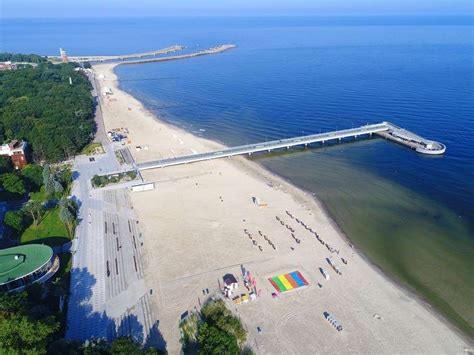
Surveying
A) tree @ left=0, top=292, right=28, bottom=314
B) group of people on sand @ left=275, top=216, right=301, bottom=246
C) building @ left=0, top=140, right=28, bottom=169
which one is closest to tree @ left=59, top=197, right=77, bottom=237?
tree @ left=0, top=292, right=28, bottom=314

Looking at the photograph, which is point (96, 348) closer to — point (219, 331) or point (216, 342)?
point (216, 342)

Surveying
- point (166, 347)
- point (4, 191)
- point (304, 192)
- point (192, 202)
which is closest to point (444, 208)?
point (304, 192)

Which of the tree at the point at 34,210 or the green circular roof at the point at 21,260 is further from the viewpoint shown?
the tree at the point at 34,210

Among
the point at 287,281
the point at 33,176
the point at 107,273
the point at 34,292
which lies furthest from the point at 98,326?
the point at 33,176

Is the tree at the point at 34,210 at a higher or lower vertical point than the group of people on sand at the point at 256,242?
higher

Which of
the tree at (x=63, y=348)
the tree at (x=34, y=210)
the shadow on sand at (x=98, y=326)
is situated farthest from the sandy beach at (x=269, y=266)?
the tree at (x=34, y=210)

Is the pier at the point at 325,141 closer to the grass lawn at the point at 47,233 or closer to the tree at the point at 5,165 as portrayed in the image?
the grass lawn at the point at 47,233

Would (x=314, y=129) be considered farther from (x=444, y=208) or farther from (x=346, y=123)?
(x=444, y=208)
